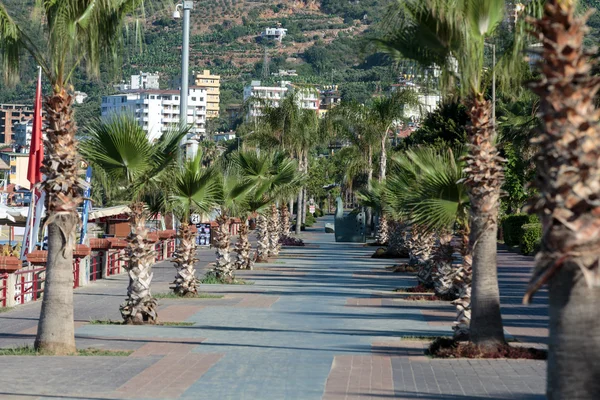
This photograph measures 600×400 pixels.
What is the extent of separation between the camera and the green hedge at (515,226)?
148 ft

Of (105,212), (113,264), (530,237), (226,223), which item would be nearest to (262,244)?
(105,212)

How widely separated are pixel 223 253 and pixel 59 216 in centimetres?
1515

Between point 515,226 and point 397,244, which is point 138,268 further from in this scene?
point 515,226

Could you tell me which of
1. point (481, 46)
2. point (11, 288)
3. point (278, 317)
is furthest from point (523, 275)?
point (481, 46)

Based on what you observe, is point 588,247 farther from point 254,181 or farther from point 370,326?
point 254,181

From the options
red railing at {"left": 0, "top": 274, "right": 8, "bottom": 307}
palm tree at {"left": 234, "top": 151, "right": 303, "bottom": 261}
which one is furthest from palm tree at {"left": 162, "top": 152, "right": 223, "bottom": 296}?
palm tree at {"left": 234, "top": 151, "right": 303, "bottom": 261}

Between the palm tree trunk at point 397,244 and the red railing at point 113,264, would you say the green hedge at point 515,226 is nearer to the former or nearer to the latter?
the palm tree trunk at point 397,244

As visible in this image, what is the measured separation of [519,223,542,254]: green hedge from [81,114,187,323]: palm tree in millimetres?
26984

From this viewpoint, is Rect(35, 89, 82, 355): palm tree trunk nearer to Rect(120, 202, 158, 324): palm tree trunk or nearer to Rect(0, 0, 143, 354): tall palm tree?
Rect(0, 0, 143, 354): tall palm tree

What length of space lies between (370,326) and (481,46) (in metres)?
6.57

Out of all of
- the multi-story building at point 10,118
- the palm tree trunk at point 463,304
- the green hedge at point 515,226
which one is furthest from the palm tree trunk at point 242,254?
the multi-story building at point 10,118

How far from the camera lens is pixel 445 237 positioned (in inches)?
896

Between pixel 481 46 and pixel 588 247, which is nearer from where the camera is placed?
pixel 588 247

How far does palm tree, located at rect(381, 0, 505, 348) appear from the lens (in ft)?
42.9
